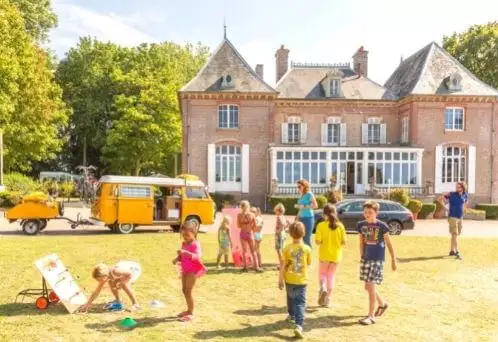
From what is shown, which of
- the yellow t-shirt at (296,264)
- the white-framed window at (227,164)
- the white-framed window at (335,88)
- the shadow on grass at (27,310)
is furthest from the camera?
the white-framed window at (335,88)

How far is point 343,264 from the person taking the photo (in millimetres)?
12531

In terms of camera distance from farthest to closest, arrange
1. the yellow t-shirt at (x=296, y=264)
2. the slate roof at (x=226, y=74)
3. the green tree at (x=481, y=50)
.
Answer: the green tree at (x=481, y=50), the slate roof at (x=226, y=74), the yellow t-shirt at (x=296, y=264)

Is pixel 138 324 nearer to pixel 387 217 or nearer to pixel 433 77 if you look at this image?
pixel 387 217

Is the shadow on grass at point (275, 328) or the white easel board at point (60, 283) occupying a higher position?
the white easel board at point (60, 283)

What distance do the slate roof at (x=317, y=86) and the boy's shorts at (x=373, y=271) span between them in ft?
91.9

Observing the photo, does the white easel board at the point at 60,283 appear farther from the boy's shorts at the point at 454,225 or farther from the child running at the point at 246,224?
Result: the boy's shorts at the point at 454,225

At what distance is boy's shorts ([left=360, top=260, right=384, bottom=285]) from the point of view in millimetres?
7473

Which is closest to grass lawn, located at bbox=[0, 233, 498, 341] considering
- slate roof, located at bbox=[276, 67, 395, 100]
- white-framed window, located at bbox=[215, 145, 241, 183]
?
white-framed window, located at bbox=[215, 145, 241, 183]

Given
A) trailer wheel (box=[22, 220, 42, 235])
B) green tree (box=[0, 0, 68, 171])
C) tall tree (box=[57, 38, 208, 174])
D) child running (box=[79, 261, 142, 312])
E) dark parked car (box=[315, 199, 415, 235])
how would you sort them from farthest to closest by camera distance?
tall tree (box=[57, 38, 208, 174]), green tree (box=[0, 0, 68, 171]), dark parked car (box=[315, 199, 415, 235]), trailer wheel (box=[22, 220, 42, 235]), child running (box=[79, 261, 142, 312])

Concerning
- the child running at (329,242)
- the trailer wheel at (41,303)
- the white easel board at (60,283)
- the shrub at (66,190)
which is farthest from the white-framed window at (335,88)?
the trailer wheel at (41,303)

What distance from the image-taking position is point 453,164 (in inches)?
1352

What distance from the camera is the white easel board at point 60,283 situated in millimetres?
7703

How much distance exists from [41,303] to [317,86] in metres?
30.6

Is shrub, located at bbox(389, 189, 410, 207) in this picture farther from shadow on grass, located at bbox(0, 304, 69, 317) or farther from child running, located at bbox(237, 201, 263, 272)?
shadow on grass, located at bbox(0, 304, 69, 317)
